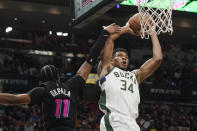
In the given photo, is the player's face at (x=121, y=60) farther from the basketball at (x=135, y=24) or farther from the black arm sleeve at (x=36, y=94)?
the black arm sleeve at (x=36, y=94)

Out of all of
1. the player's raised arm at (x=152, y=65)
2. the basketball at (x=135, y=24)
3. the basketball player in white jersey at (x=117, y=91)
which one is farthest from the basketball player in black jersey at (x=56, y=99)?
the player's raised arm at (x=152, y=65)

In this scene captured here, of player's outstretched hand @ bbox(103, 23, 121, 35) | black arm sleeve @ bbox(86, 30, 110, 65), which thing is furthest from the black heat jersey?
player's outstretched hand @ bbox(103, 23, 121, 35)

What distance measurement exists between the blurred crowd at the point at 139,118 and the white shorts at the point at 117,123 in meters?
9.46

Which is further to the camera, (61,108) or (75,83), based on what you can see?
(75,83)

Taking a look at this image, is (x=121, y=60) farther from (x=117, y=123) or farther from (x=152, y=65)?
(x=117, y=123)

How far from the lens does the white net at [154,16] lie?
176 inches

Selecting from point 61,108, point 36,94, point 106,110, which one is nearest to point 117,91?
point 106,110

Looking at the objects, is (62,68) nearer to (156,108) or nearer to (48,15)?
(48,15)

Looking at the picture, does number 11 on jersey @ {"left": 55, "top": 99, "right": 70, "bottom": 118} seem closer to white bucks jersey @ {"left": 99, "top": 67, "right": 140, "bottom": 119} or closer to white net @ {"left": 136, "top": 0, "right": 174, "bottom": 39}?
white bucks jersey @ {"left": 99, "top": 67, "right": 140, "bottom": 119}

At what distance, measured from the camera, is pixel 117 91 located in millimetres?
3924

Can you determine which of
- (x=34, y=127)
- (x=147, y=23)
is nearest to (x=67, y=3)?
(x=34, y=127)

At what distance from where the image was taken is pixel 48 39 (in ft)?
61.6

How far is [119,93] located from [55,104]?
64cm

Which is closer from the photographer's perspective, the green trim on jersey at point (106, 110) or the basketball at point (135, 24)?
the green trim on jersey at point (106, 110)
